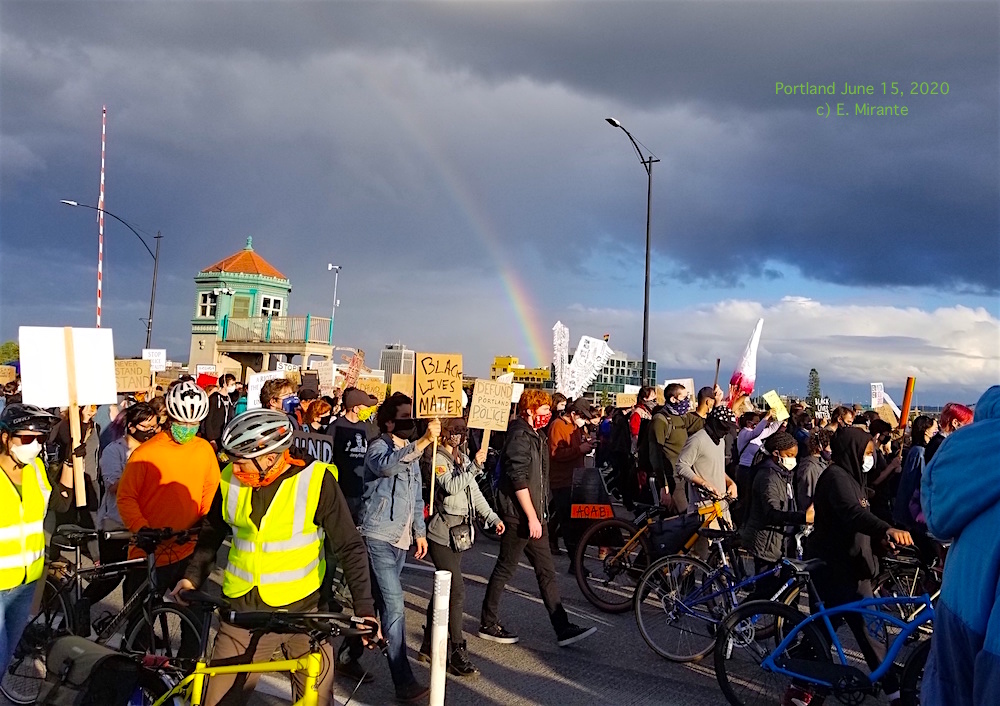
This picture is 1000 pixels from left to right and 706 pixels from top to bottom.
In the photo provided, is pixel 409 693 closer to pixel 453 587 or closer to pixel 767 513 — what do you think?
pixel 453 587

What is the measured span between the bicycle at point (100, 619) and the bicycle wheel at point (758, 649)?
324 cm

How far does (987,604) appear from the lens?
1837 mm

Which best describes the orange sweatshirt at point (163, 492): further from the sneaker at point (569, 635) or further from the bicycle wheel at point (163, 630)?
the sneaker at point (569, 635)

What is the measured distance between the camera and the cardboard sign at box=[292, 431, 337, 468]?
279 inches

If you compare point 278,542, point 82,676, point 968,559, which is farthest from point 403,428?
point 968,559

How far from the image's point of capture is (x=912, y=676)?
4609 millimetres

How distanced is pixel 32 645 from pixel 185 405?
1652 mm

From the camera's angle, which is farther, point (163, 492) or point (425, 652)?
point (425, 652)

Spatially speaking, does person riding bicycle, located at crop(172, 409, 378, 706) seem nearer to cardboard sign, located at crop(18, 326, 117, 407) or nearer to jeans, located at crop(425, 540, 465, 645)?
jeans, located at crop(425, 540, 465, 645)

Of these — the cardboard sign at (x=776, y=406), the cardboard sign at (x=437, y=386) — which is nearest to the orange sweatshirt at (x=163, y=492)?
the cardboard sign at (x=437, y=386)

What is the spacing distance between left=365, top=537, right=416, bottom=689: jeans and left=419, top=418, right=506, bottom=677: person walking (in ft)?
1.61

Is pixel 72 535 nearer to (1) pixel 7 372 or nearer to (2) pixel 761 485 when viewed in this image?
(2) pixel 761 485

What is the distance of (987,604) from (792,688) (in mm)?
3599

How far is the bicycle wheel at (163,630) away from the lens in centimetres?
478
